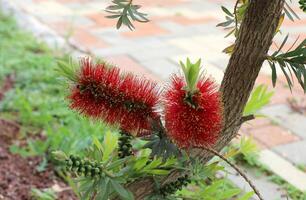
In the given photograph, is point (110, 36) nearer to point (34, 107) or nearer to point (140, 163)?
point (34, 107)

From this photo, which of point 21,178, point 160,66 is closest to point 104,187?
point 21,178

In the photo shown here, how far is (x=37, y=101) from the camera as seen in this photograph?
2896mm

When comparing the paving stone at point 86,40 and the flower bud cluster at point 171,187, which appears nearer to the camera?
the flower bud cluster at point 171,187

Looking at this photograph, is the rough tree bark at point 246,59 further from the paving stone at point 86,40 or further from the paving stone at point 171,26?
the paving stone at point 171,26

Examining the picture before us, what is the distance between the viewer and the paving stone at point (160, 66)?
3.59 m

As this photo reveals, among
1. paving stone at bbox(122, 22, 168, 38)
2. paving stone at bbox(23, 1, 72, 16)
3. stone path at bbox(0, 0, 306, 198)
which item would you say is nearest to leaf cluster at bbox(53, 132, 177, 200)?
Result: stone path at bbox(0, 0, 306, 198)

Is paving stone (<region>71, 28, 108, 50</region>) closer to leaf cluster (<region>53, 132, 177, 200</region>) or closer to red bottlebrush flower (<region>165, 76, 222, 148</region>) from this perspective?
leaf cluster (<region>53, 132, 177, 200</region>)

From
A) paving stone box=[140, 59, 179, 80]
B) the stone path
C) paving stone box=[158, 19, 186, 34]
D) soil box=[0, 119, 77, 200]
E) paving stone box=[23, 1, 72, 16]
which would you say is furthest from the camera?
paving stone box=[23, 1, 72, 16]

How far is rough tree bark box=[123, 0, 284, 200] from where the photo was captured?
1011 millimetres

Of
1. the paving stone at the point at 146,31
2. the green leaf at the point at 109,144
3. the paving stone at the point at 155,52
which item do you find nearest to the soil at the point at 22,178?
the green leaf at the point at 109,144

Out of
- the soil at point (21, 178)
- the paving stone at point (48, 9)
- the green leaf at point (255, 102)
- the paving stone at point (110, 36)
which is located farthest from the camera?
the paving stone at point (48, 9)

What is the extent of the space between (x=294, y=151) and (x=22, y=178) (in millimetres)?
1337

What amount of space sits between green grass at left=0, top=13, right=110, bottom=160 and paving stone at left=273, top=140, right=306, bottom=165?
2.99 ft

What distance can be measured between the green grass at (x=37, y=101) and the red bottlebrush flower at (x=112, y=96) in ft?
2.84
